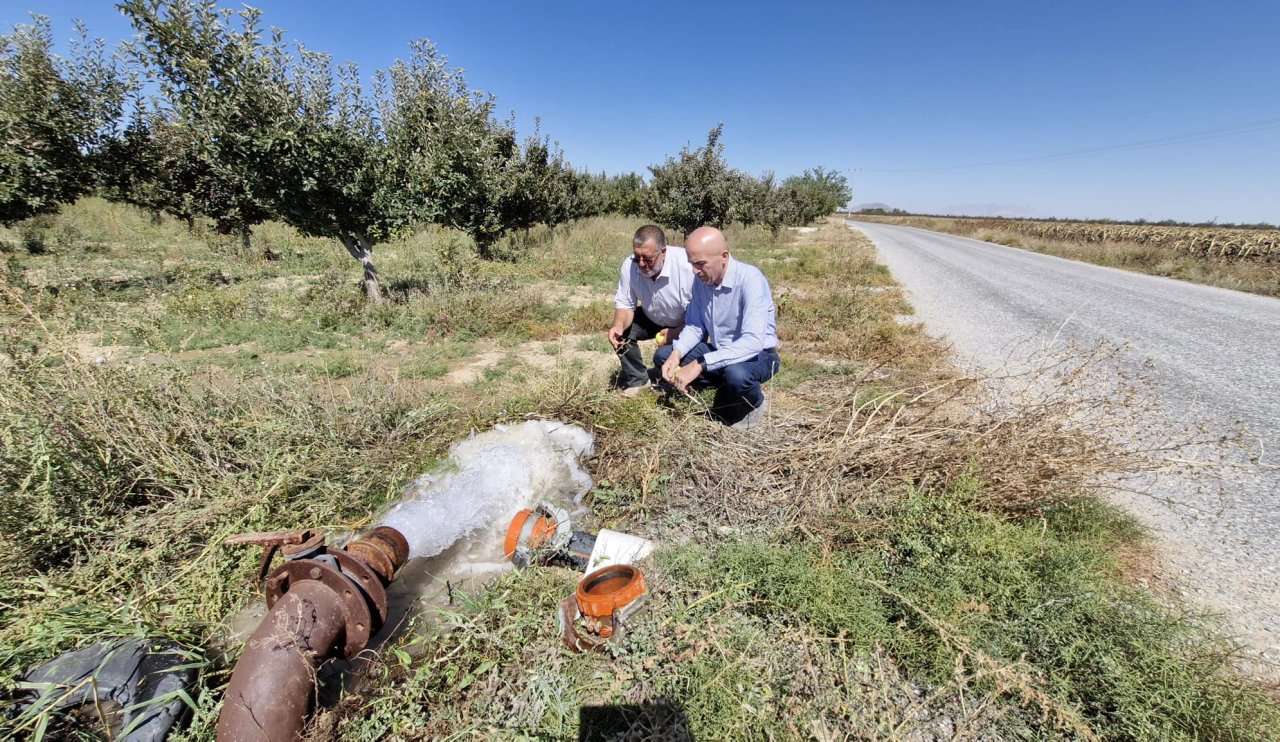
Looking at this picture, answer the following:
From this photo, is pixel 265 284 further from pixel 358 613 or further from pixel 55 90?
pixel 358 613

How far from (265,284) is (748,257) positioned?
14.2m

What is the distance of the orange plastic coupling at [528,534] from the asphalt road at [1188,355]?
9.67 ft

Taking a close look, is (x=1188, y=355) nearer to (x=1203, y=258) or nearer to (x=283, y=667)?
(x=283, y=667)

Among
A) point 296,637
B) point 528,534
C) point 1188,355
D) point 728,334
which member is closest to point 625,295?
point 728,334

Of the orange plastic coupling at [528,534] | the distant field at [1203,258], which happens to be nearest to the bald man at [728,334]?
the orange plastic coupling at [528,534]

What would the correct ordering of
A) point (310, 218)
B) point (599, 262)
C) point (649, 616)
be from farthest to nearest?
point (599, 262) → point (310, 218) → point (649, 616)

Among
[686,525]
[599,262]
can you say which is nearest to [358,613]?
[686,525]

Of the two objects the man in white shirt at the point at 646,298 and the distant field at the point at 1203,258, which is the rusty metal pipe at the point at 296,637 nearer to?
the man in white shirt at the point at 646,298

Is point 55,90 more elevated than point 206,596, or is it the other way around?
point 55,90

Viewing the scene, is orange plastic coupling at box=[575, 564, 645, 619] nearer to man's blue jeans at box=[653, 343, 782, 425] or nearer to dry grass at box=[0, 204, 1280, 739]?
dry grass at box=[0, 204, 1280, 739]

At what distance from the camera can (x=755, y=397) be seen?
3.64 m

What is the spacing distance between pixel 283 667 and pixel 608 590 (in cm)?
121

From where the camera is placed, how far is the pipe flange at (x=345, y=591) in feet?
6.06

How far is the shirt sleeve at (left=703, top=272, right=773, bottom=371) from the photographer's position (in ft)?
11.5
